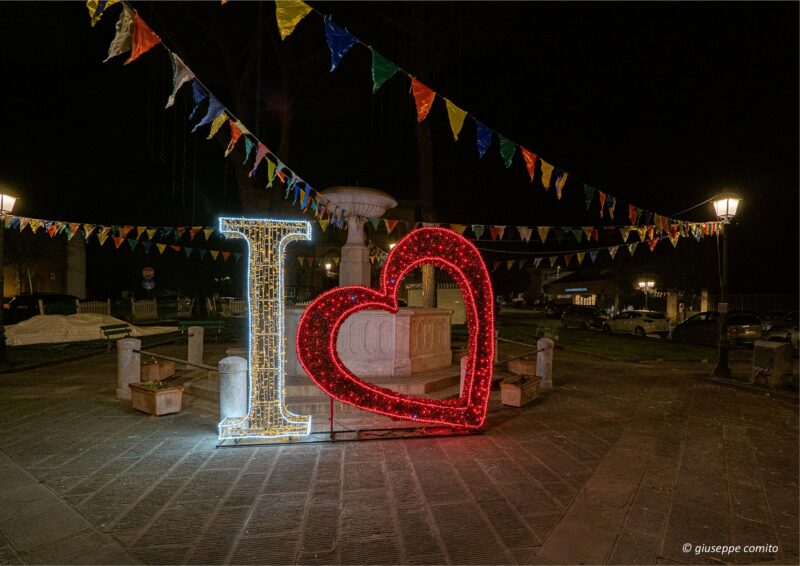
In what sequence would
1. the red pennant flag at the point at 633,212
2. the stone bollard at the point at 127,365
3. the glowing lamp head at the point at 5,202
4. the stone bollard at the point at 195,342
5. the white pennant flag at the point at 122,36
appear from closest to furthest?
the white pennant flag at the point at 122,36 < the stone bollard at the point at 127,365 < the stone bollard at the point at 195,342 < the glowing lamp head at the point at 5,202 < the red pennant flag at the point at 633,212

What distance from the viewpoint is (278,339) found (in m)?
5.41

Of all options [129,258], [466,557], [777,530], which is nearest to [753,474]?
[777,530]

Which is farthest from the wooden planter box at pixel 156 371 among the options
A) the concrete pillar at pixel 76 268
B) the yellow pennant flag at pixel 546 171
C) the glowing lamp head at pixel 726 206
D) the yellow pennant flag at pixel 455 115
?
the concrete pillar at pixel 76 268

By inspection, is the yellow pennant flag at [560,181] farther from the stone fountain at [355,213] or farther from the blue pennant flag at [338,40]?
the blue pennant flag at [338,40]

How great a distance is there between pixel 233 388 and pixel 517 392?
4.84m

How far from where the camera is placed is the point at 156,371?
8.61 metres

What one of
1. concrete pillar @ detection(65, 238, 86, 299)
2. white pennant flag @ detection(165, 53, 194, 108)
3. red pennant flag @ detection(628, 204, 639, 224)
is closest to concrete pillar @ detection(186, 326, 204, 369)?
white pennant flag @ detection(165, 53, 194, 108)

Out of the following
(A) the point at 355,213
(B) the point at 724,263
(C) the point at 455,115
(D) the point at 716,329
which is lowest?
(D) the point at 716,329

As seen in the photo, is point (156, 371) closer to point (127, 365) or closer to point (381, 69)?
point (127, 365)

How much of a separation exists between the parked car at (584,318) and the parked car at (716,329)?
510cm

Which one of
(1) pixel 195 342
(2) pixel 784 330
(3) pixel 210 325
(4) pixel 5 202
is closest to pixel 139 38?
(1) pixel 195 342

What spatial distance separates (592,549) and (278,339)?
407cm

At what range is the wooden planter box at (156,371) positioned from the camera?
28.0ft

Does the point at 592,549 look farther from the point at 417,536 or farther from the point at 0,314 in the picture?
the point at 0,314
